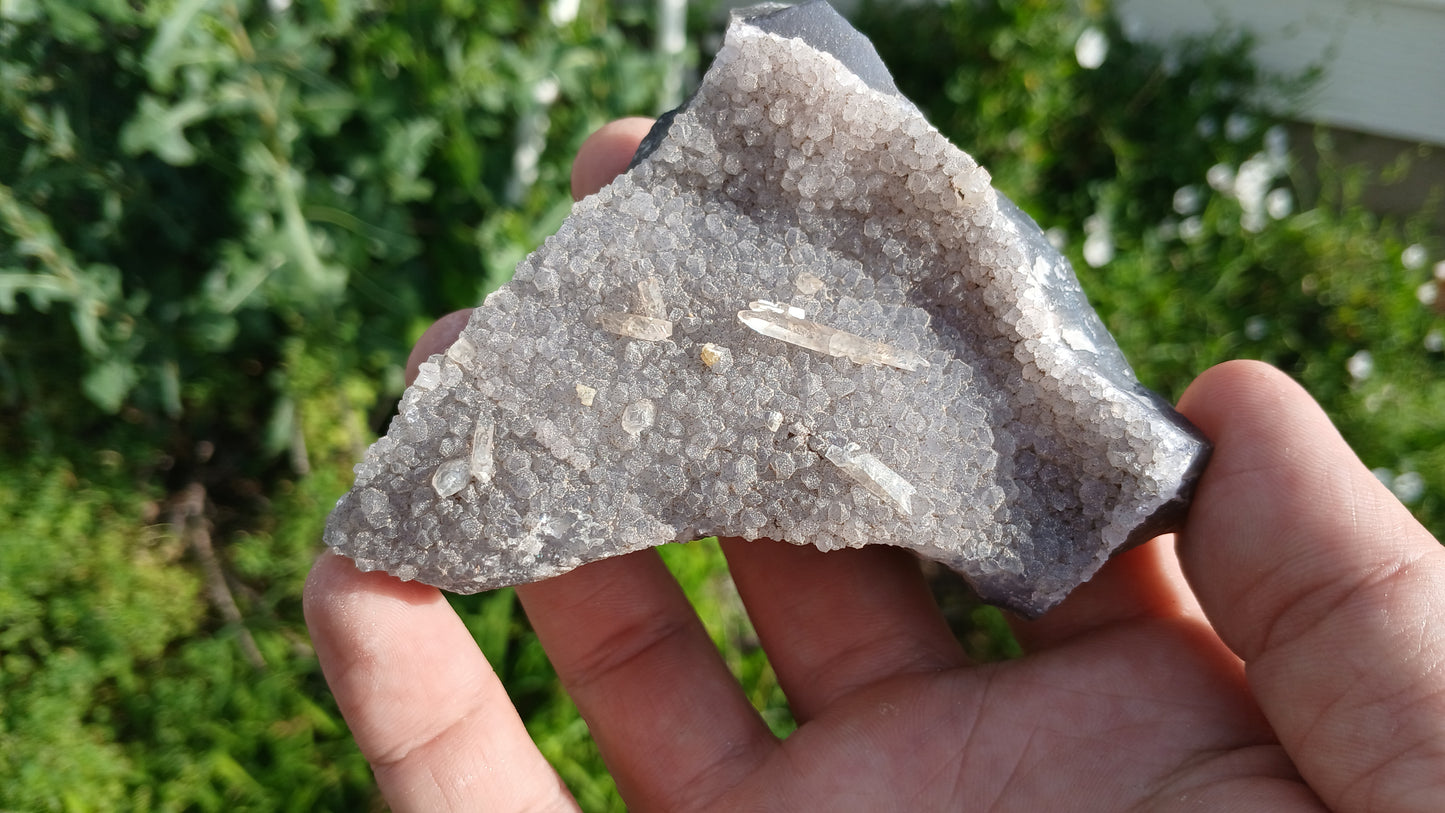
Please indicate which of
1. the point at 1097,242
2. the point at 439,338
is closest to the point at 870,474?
the point at 439,338

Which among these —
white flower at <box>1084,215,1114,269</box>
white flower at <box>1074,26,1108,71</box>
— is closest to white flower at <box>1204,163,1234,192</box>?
white flower at <box>1084,215,1114,269</box>

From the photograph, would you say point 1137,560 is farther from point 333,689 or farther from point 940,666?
point 333,689

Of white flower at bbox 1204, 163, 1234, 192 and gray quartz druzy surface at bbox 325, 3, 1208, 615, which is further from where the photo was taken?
white flower at bbox 1204, 163, 1234, 192

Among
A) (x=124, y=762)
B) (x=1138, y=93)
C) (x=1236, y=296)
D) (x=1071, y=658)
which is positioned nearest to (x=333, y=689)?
(x=124, y=762)

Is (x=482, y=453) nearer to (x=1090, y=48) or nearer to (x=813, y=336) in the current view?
(x=813, y=336)

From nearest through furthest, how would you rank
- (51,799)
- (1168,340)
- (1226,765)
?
(1226,765) < (51,799) < (1168,340)

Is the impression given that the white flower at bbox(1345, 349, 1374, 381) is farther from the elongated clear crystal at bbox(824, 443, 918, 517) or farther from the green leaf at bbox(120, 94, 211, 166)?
the green leaf at bbox(120, 94, 211, 166)
